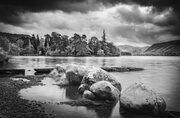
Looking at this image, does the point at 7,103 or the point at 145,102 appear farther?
the point at 7,103

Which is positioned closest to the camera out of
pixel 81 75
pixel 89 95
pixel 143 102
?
pixel 143 102

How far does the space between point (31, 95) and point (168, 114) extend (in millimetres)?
12883

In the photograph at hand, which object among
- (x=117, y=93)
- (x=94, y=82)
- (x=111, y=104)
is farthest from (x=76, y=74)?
(x=111, y=104)

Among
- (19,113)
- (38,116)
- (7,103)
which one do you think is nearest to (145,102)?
(38,116)

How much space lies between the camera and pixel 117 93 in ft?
59.0

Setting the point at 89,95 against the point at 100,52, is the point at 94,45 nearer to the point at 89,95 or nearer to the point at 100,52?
the point at 100,52

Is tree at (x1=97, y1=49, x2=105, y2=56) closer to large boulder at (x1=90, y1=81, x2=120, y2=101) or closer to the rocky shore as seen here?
the rocky shore

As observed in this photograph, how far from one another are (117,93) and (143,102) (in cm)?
470

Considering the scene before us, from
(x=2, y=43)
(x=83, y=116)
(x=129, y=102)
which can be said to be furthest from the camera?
(x=2, y=43)

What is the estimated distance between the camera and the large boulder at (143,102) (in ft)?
43.8

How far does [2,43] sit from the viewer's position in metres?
85.0

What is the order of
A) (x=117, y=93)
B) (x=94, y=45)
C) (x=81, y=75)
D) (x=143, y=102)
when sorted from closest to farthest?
(x=143, y=102) < (x=117, y=93) < (x=81, y=75) < (x=94, y=45)

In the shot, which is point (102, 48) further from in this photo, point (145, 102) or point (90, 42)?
point (145, 102)

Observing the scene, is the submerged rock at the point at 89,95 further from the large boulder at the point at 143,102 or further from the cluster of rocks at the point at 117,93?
the large boulder at the point at 143,102
